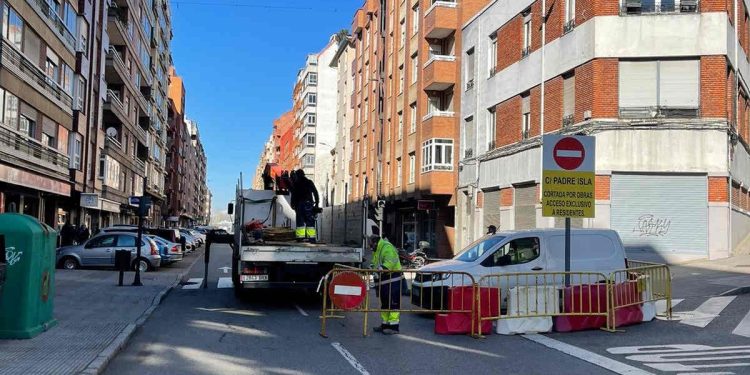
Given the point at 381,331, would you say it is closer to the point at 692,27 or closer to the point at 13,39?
the point at 692,27

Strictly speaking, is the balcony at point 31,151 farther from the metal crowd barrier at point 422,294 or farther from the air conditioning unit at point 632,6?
the air conditioning unit at point 632,6

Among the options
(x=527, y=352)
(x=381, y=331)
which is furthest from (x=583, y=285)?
(x=381, y=331)

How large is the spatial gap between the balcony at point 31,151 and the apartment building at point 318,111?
50826mm

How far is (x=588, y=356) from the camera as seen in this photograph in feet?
27.2

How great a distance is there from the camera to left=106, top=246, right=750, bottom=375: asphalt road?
752 cm

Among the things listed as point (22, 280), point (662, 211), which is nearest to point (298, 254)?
point (22, 280)

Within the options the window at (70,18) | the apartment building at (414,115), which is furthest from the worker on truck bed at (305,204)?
the window at (70,18)

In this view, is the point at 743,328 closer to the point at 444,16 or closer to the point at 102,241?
the point at 102,241

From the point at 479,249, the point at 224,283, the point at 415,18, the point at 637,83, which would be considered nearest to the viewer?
the point at 479,249

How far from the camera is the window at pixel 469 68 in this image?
3097 cm

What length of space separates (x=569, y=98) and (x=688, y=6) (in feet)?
15.2

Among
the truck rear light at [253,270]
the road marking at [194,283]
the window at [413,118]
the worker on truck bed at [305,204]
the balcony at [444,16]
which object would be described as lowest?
the road marking at [194,283]

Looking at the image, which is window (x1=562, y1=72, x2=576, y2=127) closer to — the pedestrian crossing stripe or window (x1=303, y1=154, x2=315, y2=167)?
the pedestrian crossing stripe

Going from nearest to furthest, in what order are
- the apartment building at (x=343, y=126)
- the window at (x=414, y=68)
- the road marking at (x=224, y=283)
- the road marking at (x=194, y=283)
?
the road marking at (x=194, y=283) → the road marking at (x=224, y=283) → the window at (x=414, y=68) → the apartment building at (x=343, y=126)
